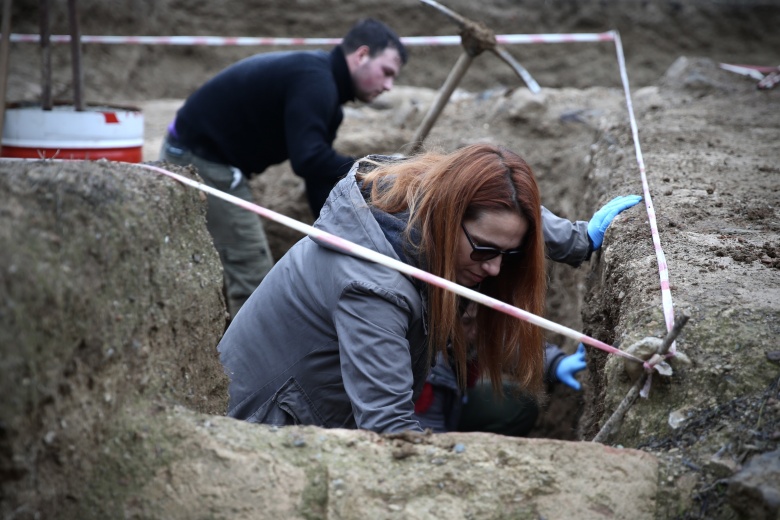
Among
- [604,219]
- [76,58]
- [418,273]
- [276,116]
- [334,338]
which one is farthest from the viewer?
[276,116]

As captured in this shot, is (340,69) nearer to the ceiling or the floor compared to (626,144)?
nearer to the ceiling

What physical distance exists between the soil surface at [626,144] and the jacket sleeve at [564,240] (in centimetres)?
14

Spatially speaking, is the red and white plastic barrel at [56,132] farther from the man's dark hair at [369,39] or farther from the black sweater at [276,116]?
the man's dark hair at [369,39]

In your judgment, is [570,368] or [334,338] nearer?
[334,338]

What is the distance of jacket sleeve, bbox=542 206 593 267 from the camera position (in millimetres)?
3023

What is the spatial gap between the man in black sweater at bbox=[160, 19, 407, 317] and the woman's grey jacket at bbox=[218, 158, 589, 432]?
164 centimetres

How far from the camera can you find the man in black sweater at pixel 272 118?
14.0 ft

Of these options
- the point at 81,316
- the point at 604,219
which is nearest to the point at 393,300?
the point at 81,316

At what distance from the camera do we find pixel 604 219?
3.27 m

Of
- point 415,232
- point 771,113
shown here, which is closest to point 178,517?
point 415,232

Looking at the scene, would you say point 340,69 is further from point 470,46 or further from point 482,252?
point 482,252

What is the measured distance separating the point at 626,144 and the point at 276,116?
2.01m

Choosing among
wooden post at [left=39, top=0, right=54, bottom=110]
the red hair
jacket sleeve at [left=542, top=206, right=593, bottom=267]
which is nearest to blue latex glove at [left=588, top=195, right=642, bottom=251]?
jacket sleeve at [left=542, top=206, right=593, bottom=267]

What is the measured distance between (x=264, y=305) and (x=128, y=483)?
0.88 metres
